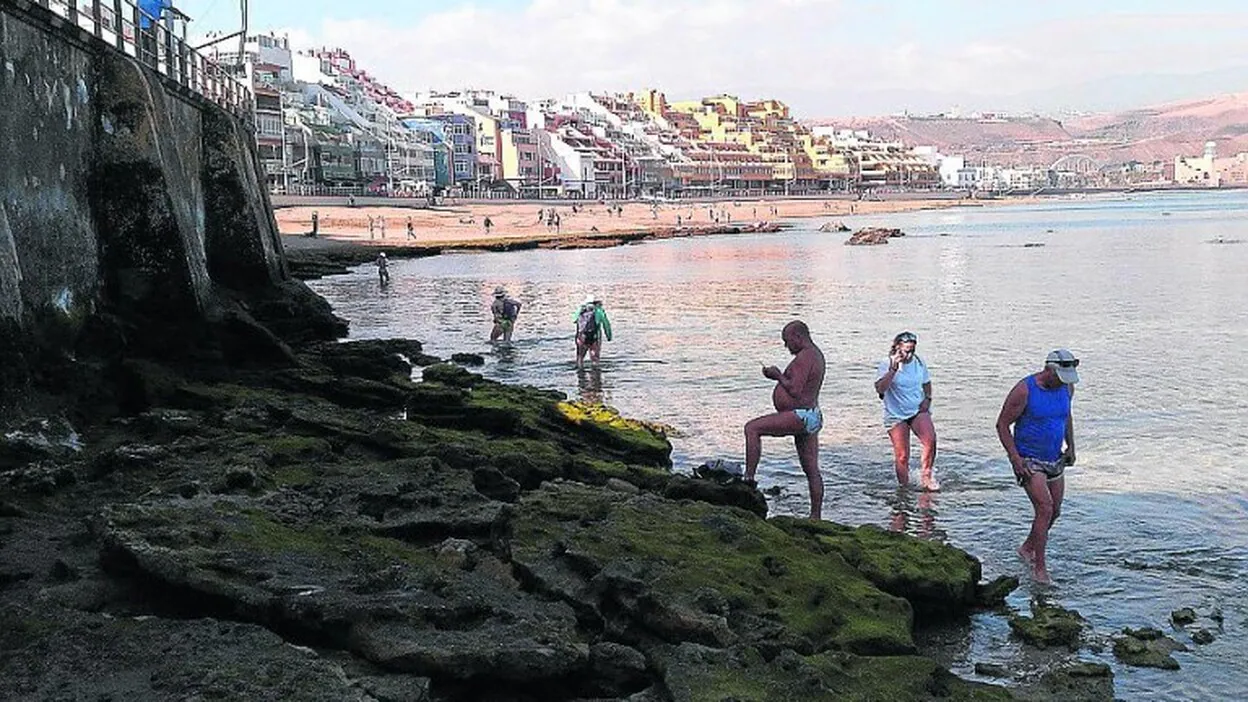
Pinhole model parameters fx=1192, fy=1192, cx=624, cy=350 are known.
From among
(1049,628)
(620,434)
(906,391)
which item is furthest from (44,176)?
(1049,628)

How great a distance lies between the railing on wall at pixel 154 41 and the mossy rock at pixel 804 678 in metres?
9.78

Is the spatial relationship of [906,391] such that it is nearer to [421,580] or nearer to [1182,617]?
[1182,617]

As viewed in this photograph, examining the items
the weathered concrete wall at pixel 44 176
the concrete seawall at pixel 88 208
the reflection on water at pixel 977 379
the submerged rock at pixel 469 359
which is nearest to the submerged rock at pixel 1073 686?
the reflection on water at pixel 977 379

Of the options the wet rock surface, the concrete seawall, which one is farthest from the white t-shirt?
the concrete seawall

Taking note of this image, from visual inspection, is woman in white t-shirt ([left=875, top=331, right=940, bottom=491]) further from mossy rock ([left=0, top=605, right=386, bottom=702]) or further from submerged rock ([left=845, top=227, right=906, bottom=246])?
submerged rock ([left=845, top=227, right=906, bottom=246])

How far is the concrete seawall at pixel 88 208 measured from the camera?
10.6 meters

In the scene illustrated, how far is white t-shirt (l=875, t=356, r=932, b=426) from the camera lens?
1192 cm

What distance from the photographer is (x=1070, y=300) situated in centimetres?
3528

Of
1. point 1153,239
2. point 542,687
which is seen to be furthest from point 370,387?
point 1153,239

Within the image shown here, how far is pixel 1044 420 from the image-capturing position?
29.8 feet

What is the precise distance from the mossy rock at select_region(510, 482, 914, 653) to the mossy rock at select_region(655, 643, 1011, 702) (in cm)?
29

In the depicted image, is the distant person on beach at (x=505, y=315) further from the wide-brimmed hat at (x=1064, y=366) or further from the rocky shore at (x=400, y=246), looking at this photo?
the rocky shore at (x=400, y=246)

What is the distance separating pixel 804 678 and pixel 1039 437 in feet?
14.1

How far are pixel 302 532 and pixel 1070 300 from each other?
32.2 metres
